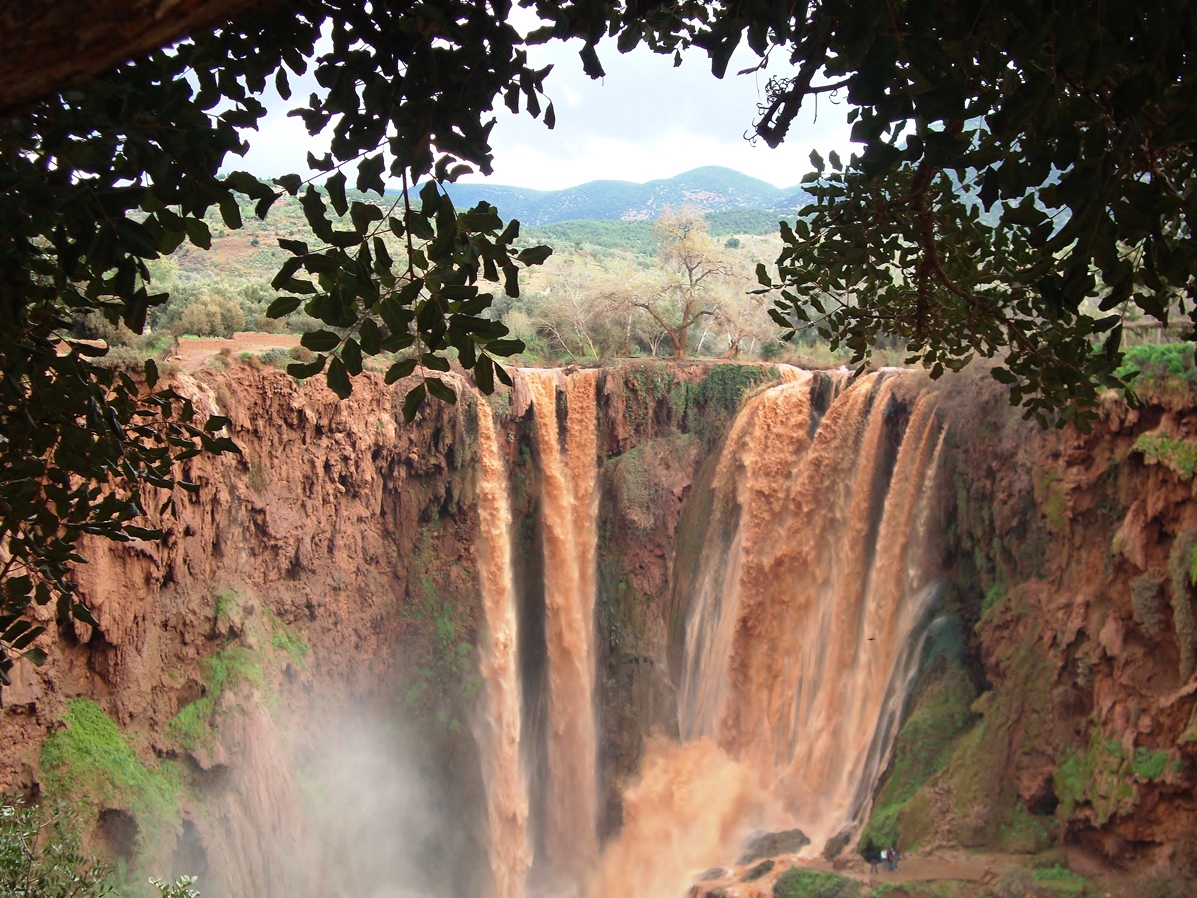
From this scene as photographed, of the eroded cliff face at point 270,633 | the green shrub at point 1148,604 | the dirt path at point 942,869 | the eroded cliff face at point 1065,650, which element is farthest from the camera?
the dirt path at point 942,869

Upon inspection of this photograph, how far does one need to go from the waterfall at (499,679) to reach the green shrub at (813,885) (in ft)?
23.0

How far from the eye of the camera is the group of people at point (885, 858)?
47.2 feet

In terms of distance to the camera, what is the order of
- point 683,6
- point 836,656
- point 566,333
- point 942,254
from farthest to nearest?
point 566,333
point 836,656
point 942,254
point 683,6

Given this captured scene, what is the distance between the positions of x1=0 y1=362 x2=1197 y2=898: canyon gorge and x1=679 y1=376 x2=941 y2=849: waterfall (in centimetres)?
7

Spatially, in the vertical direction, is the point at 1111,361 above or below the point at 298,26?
below

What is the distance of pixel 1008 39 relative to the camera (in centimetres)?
194

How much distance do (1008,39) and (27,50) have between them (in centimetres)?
189

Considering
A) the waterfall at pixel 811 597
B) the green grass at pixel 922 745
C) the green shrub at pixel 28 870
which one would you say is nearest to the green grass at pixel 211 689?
the green shrub at pixel 28 870

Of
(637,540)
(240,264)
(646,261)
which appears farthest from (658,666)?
(646,261)

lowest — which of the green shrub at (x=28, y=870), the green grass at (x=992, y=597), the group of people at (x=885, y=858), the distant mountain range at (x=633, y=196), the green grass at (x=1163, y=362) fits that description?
the group of people at (x=885, y=858)

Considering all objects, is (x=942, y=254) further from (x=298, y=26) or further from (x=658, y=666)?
(x=658, y=666)

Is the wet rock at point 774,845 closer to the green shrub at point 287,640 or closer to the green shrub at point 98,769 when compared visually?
the green shrub at point 287,640

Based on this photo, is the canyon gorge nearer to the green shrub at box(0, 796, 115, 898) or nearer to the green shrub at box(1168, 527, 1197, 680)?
the green shrub at box(1168, 527, 1197, 680)

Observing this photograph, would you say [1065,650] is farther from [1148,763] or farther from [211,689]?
[211,689]
